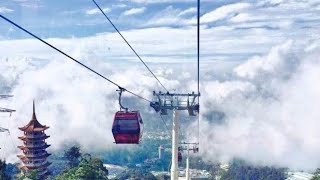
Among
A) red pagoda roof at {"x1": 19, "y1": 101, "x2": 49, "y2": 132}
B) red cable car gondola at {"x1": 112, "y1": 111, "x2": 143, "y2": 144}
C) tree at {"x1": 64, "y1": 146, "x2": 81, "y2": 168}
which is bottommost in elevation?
tree at {"x1": 64, "y1": 146, "x2": 81, "y2": 168}

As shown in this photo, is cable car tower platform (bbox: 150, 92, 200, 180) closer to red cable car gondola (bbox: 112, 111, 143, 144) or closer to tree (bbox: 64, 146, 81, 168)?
red cable car gondola (bbox: 112, 111, 143, 144)

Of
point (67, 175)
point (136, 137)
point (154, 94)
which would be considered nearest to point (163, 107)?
point (154, 94)

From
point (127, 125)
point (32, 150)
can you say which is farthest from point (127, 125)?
point (32, 150)

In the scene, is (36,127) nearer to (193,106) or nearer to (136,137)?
(193,106)

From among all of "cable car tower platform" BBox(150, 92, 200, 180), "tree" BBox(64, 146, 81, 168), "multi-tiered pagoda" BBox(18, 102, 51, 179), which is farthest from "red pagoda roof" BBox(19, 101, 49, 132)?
"cable car tower platform" BBox(150, 92, 200, 180)

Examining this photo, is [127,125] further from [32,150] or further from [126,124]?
[32,150]

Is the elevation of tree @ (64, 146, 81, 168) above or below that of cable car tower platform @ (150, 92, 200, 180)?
below

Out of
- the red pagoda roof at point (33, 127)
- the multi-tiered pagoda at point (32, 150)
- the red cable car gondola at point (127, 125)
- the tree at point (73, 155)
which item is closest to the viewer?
the red cable car gondola at point (127, 125)

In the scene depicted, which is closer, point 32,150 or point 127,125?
point 127,125

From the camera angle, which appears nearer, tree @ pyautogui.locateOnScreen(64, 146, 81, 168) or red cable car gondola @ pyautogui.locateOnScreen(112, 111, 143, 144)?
red cable car gondola @ pyautogui.locateOnScreen(112, 111, 143, 144)

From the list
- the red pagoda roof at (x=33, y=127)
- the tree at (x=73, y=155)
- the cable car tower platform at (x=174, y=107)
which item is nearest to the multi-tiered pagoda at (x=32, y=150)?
the red pagoda roof at (x=33, y=127)

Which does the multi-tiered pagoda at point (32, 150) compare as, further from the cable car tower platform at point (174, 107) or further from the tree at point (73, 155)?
the cable car tower platform at point (174, 107)
